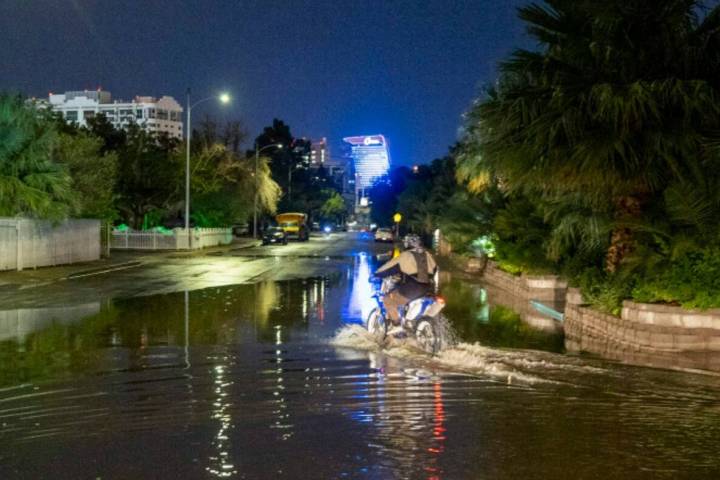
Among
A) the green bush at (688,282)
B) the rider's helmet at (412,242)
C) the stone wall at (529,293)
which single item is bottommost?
the stone wall at (529,293)

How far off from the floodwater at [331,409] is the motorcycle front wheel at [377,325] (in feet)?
1.00

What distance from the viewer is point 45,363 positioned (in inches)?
451

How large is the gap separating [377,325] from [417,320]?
1117mm

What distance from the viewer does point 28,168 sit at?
28297 mm

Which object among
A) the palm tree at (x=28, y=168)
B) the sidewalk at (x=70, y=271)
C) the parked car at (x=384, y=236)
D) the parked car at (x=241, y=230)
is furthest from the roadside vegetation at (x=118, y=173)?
the parked car at (x=384, y=236)

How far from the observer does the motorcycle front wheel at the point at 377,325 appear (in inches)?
521

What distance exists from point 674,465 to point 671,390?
3246 mm

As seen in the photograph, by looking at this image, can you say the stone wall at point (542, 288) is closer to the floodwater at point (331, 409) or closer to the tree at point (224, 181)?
the floodwater at point (331, 409)

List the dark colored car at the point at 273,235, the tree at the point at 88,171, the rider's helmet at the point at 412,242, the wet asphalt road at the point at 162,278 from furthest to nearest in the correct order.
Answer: the dark colored car at the point at 273,235
the tree at the point at 88,171
the wet asphalt road at the point at 162,278
the rider's helmet at the point at 412,242

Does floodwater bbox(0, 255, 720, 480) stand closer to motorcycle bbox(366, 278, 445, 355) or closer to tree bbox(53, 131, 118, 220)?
motorcycle bbox(366, 278, 445, 355)

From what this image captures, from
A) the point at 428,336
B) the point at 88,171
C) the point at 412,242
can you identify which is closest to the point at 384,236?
the point at 88,171

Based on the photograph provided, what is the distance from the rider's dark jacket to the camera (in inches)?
506

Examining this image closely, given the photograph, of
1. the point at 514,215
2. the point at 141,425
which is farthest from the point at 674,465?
the point at 514,215

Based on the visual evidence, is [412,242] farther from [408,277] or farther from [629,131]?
[629,131]
